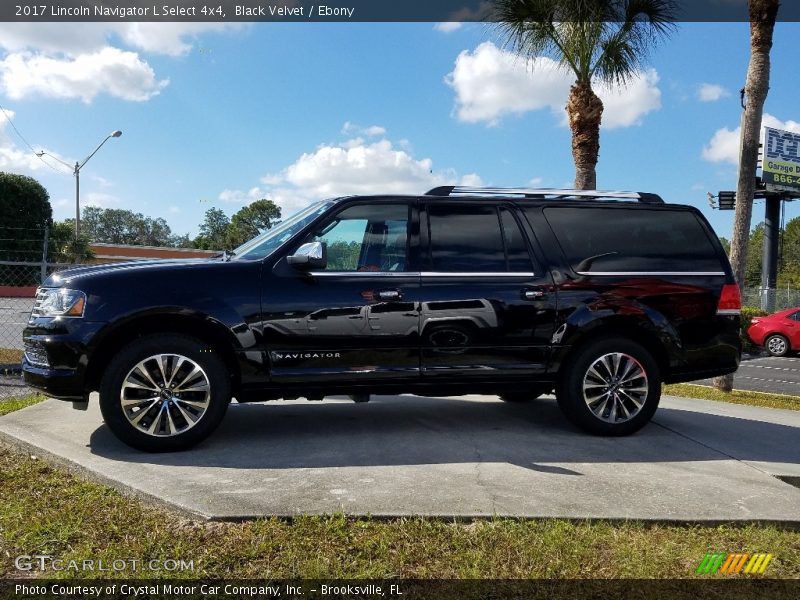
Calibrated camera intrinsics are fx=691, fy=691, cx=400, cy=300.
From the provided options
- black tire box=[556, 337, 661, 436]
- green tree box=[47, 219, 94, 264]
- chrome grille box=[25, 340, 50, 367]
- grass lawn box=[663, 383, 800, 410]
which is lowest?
grass lawn box=[663, 383, 800, 410]

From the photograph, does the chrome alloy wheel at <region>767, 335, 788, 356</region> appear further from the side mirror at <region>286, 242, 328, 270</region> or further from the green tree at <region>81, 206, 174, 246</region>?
the green tree at <region>81, 206, 174, 246</region>

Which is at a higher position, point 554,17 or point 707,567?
point 554,17

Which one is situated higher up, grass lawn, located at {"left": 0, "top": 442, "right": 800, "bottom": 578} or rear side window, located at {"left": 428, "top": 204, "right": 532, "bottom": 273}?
rear side window, located at {"left": 428, "top": 204, "right": 532, "bottom": 273}

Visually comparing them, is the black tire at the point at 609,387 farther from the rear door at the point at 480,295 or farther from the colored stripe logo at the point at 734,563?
the colored stripe logo at the point at 734,563

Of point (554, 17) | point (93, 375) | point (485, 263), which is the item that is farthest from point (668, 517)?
point (554, 17)

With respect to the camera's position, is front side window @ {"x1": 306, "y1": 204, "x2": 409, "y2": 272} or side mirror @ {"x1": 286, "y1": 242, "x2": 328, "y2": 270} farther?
front side window @ {"x1": 306, "y1": 204, "x2": 409, "y2": 272}

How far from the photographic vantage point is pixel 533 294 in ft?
17.3

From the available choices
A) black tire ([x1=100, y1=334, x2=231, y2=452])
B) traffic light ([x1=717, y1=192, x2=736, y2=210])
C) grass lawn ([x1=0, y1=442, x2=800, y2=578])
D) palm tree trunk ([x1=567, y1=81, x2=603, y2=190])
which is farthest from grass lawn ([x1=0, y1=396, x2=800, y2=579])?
traffic light ([x1=717, y1=192, x2=736, y2=210])

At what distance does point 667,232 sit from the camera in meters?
5.71

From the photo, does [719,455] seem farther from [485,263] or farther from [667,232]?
[485,263]

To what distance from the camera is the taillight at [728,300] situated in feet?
18.5

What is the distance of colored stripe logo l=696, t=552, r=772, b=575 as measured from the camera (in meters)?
3.25

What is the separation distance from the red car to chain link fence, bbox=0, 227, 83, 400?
1821 cm

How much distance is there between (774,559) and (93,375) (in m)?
4.27
